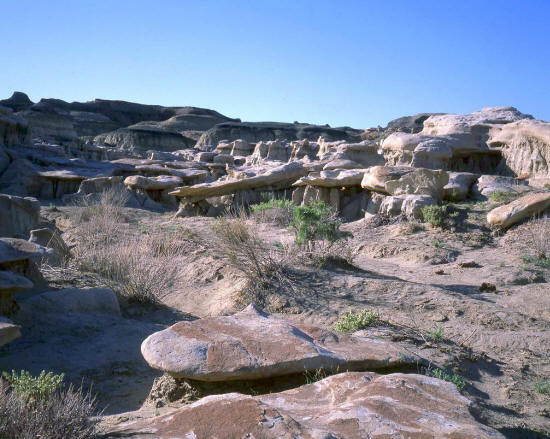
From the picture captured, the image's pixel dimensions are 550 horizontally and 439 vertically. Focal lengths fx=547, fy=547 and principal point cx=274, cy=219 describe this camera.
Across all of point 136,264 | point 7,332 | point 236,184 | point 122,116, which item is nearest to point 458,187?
point 236,184

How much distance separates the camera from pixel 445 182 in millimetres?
11062

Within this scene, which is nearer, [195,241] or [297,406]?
[297,406]

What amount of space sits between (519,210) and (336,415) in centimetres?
741

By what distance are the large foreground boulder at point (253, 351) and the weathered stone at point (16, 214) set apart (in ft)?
15.5

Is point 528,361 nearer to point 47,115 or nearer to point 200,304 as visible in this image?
point 200,304

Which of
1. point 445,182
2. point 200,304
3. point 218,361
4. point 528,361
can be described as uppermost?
point 445,182

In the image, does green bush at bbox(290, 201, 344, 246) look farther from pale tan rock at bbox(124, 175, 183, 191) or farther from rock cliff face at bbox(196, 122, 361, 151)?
rock cliff face at bbox(196, 122, 361, 151)

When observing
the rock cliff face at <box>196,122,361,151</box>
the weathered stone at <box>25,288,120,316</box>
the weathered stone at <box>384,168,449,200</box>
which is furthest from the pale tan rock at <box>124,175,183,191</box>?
the rock cliff face at <box>196,122,361,151</box>

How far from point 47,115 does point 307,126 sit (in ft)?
110

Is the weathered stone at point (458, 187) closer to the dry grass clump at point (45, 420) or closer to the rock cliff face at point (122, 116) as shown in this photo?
the dry grass clump at point (45, 420)

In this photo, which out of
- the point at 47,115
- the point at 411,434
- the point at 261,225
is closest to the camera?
the point at 411,434

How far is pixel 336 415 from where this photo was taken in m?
2.48

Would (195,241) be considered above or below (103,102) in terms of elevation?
below

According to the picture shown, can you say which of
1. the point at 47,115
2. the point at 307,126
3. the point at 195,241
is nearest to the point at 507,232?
the point at 195,241
